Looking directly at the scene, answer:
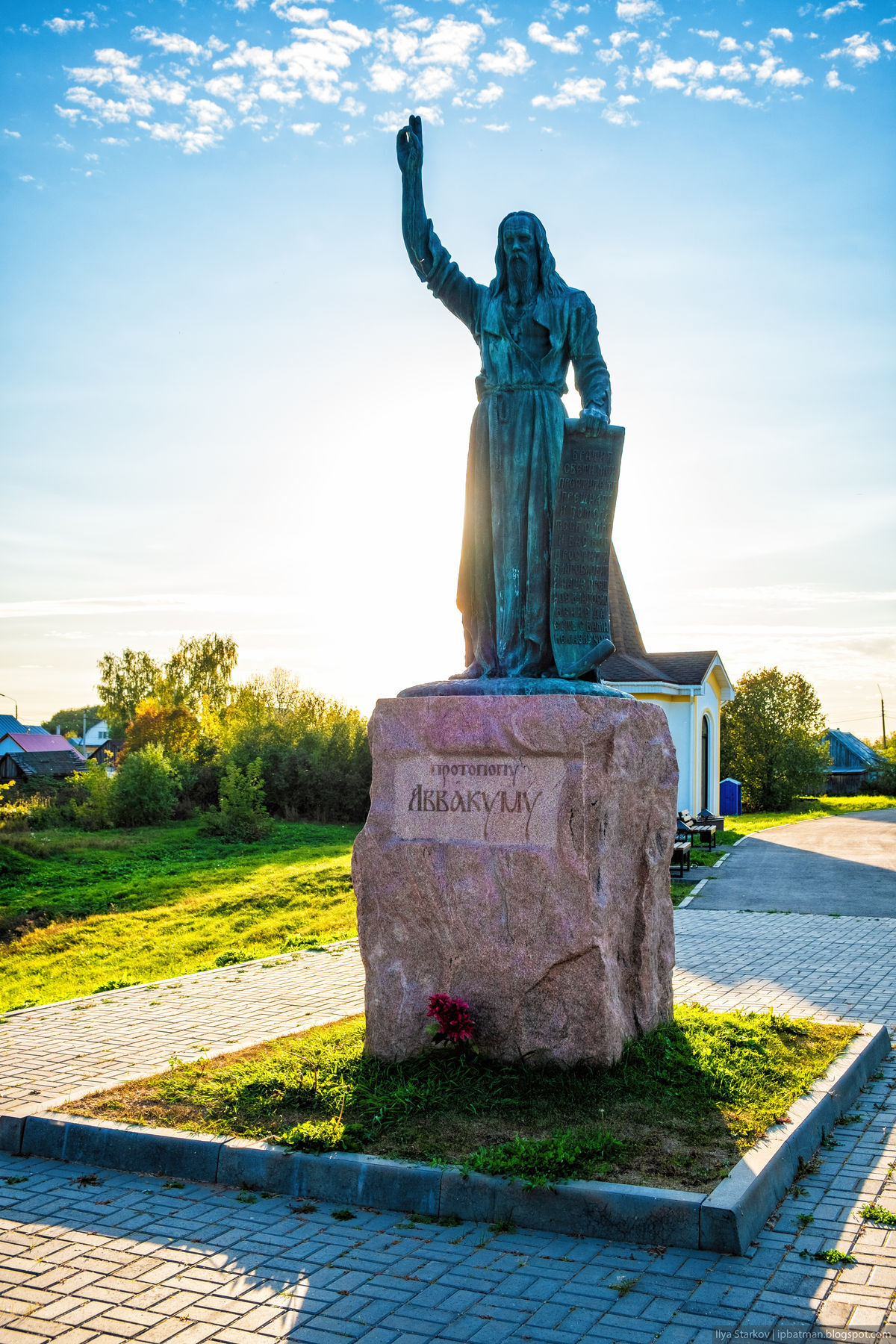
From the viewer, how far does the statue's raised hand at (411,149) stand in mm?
6469

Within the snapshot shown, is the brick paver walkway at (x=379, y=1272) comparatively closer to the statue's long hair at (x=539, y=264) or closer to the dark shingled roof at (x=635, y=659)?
the statue's long hair at (x=539, y=264)

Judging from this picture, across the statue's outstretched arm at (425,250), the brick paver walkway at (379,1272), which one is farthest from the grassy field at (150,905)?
the statue's outstretched arm at (425,250)

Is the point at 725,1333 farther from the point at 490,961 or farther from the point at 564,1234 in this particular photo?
the point at 490,961

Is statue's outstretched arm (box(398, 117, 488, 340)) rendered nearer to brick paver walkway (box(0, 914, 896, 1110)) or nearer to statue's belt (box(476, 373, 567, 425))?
statue's belt (box(476, 373, 567, 425))

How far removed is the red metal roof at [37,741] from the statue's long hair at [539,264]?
61465 millimetres

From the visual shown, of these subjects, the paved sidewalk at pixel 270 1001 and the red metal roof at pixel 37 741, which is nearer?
the paved sidewalk at pixel 270 1001

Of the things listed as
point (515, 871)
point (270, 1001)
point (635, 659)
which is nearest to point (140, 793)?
point (635, 659)

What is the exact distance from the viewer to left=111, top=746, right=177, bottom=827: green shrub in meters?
32.7

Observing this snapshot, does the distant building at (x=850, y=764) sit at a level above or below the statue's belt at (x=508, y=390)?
below

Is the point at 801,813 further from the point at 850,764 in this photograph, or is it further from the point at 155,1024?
the point at 155,1024

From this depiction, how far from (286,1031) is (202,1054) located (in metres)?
0.82

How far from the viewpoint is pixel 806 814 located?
43656 millimetres

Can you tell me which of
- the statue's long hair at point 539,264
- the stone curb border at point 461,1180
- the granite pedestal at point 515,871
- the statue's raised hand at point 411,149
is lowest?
the stone curb border at point 461,1180

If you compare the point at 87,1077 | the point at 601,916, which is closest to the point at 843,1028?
the point at 601,916
